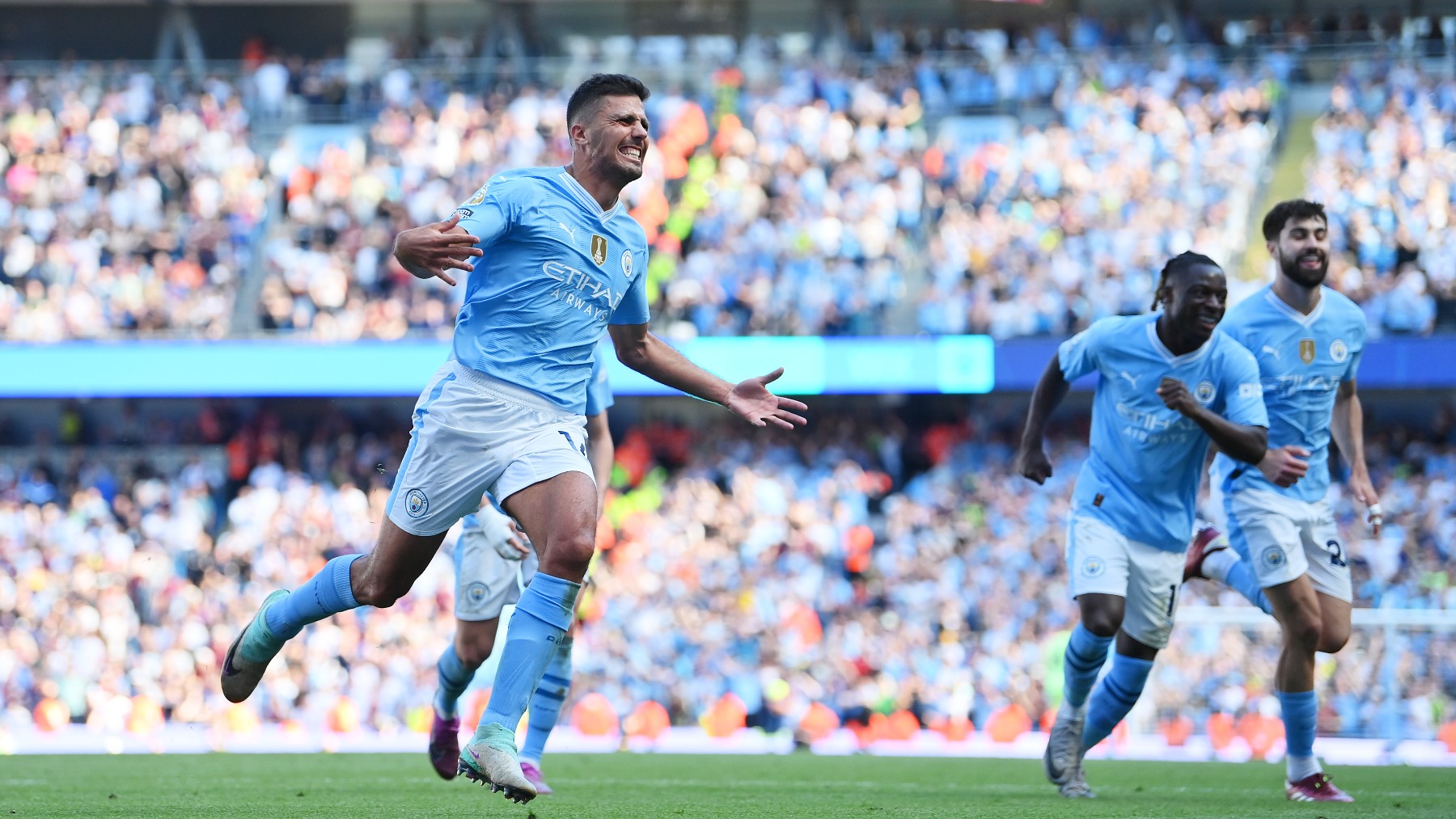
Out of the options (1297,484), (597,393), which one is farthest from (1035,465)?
(597,393)

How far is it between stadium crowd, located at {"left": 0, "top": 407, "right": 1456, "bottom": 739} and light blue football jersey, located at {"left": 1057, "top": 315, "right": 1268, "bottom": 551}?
7.01 meters

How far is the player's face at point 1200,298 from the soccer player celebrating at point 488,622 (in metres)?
2.68

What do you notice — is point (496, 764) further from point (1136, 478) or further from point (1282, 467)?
point (1282, 467)

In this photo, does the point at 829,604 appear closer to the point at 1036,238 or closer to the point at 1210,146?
the point at 1036,238

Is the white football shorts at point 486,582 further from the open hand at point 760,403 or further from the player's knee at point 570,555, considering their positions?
the player's knee at point 570,555

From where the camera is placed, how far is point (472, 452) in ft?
18.5

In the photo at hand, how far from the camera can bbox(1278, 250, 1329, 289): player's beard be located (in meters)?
7.76

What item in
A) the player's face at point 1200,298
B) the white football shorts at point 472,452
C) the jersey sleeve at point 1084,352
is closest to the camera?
the white football shorts at point 472,452

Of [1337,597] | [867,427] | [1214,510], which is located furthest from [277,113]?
[1337,597]

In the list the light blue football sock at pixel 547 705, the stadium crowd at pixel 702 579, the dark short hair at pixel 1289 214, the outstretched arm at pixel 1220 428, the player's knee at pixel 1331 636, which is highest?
the dark short hair at pixel 1289 214

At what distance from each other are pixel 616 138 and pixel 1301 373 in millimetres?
3773

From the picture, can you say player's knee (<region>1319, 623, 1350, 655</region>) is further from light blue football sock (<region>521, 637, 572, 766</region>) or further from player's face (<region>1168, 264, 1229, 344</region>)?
light blue football sock (<region>521, 637, 572, 766</region>)

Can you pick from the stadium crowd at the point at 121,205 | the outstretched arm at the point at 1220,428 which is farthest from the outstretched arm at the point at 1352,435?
the stadium crowd at the point at 121,205

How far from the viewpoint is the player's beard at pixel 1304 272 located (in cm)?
776
